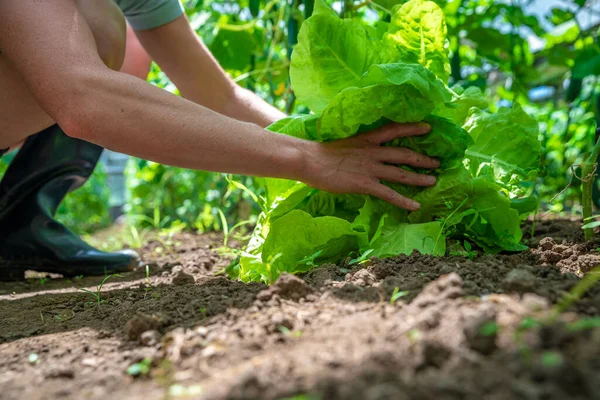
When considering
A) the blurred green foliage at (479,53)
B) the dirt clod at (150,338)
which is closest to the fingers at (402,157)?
the blurred green foliage at (479,53)

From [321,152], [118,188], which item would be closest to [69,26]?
[321,152]

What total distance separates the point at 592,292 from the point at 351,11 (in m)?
1.56

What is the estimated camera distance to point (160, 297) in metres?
1.39

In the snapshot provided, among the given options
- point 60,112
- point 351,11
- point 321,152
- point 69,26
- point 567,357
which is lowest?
point 567,357

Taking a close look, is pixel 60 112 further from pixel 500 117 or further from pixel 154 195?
pixel 154 195

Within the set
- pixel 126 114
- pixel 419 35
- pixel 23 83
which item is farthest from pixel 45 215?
pixel 419 35

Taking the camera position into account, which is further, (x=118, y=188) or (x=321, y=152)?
(x=118, y=188)

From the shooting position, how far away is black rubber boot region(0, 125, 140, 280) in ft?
7.51

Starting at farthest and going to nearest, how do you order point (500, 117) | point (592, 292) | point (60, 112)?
point (500, 117) < point (60, 112) < point (592, 292)

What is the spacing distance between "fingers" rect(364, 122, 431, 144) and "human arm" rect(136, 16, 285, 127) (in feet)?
2.40

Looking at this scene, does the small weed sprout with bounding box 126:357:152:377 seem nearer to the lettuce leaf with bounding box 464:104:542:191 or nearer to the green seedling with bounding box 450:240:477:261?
the green seedling with bounding box 450:240:477:261

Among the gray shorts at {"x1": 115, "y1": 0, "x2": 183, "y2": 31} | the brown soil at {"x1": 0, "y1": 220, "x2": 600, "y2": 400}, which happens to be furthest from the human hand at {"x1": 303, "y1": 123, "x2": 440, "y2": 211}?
the gray shorts at {"x1": 115, "y1": 0, "x2": 183, "y2": 31}

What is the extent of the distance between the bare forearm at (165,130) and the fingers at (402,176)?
0.26m

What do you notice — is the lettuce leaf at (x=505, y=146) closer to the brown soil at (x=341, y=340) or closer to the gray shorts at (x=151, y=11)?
the brown soil at (x=341, y=340)
